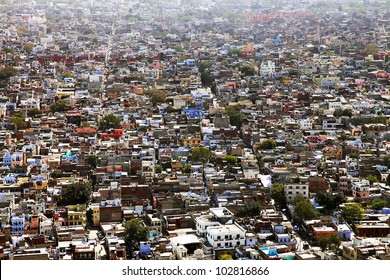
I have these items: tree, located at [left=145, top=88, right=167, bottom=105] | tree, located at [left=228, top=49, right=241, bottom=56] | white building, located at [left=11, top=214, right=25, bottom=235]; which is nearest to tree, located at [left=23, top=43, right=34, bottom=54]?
tree, located at [left=228, top=49, right=241, bottom=56]

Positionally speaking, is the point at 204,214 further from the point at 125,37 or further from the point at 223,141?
the point at 125,37

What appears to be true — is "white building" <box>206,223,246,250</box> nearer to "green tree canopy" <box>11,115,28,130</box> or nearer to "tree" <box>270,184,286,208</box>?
"tree" <box>270,184,286,208</box>

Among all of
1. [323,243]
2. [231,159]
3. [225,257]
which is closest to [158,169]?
[231,159]

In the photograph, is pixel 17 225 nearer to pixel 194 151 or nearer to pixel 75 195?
pixel 75 195

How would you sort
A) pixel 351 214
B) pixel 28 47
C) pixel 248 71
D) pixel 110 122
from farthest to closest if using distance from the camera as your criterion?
pixel 28 47
pixel 248 71
pixel 110 122
pixel 351 214

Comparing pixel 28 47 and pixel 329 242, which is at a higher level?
pixel 329 242

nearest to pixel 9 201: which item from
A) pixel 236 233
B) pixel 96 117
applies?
pixel 236 233
